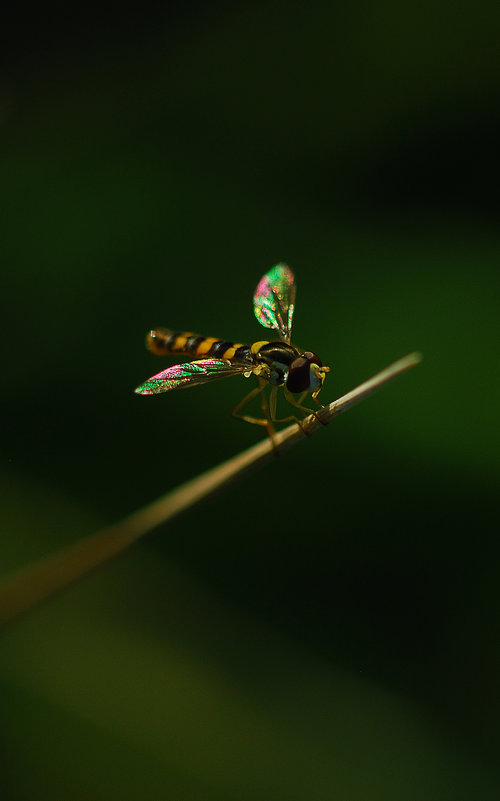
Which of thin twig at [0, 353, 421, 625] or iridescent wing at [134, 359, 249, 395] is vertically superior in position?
iridescent wing at [134, 359, 249, 395]

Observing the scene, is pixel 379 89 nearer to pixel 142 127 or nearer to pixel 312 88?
pixel 312 88

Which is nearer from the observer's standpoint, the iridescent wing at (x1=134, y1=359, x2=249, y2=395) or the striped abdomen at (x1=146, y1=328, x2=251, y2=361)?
the iridescent wing at (x1=134, y1=359, x2=249, y2=395)

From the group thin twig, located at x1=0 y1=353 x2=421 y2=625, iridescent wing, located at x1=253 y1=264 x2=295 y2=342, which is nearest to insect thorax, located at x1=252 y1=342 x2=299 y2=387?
iridescent wing, located at x1=253 y1=264 x2=295 y2=342

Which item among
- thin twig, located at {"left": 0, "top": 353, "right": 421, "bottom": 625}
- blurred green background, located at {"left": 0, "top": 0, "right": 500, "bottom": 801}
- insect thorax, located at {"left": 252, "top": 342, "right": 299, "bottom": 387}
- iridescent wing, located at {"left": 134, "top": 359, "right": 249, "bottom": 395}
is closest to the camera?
thin twig, located at {"left": 0, "top": 353, "right": 421, "bottom": 625}

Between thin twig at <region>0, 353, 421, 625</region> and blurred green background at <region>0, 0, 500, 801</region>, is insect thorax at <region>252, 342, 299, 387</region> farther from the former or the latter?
thin twig at <region>0, 353, 421, 625</region>

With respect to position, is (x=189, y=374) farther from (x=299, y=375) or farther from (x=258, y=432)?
(x=258, y=432)

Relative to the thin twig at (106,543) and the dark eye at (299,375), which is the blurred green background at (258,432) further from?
the thin twig at (106,543)

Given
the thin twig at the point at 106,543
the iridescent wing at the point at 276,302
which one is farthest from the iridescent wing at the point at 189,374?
the thin twig at the point at 106,543
